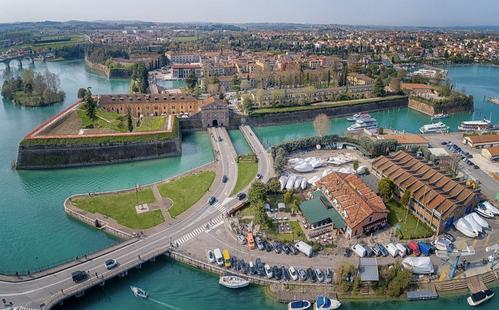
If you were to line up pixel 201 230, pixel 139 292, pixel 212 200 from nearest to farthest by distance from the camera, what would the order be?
1. pixel 139 292
2. pixel 201 230
3. pixel 212 200

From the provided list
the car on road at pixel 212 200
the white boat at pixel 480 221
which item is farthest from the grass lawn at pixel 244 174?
the white boat at pixel 480 221

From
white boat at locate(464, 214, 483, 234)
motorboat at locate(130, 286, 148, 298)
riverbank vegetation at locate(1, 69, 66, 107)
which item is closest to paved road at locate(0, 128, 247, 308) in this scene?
motorboat at locate(130, 286, 148, 298)

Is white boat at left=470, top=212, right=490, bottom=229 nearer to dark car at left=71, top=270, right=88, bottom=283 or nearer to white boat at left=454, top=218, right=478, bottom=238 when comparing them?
white boat at left=454, top=218, right=478, bottom=238

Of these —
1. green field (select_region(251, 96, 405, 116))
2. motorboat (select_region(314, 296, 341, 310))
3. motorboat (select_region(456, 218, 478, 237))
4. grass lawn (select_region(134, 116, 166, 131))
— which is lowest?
motorboat (select_region(314, 296, 341, 310))

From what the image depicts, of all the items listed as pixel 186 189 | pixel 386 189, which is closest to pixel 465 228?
pixel 386 189

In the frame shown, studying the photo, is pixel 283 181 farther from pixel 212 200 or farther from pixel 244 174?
pixel 212 200

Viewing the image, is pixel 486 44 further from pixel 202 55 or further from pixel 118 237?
pixel 118 237

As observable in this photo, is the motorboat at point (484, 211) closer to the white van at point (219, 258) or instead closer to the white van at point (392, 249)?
the white van at point (392, 249)
